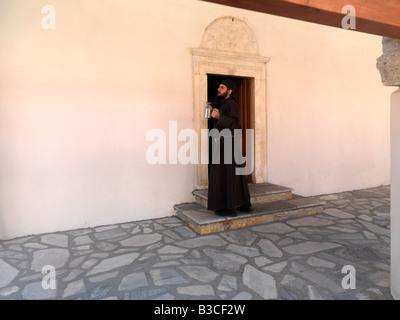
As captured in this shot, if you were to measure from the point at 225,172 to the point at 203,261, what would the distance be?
4.55 feet

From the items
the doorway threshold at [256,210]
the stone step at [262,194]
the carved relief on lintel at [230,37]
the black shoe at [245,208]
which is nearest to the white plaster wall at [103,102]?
the carved relief on lintel at [230,37]

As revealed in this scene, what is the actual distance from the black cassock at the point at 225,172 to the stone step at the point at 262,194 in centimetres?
46

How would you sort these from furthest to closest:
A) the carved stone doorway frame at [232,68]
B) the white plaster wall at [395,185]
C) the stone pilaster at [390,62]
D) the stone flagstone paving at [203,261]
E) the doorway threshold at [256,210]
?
the carved stone doorway frame at [232,68] → the doorway threshold at [256,210] → the stone flagstone paving at [203,261] → the white plaster wall at [395,185] → the stone pilaster at [390,62]

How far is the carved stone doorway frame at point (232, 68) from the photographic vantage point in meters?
4.86

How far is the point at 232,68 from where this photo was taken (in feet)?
16.6

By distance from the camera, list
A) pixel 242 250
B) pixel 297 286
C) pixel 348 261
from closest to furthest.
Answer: pixel 297 286 → pixel 348 261 → pixel 242 250

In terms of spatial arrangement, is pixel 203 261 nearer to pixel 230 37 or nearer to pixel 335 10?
pixel 335 10

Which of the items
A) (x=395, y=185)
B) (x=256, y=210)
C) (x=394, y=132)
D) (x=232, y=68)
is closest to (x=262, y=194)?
(x=256, y=210)

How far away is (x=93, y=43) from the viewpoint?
4172 mm

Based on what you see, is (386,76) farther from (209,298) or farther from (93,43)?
(93,43)

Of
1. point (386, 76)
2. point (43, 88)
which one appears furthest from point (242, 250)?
point (43, 88)

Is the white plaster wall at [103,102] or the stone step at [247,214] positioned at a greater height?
the white plaster wall at [103,102]

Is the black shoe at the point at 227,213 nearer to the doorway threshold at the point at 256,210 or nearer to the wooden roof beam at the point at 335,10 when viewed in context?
the doorway threshold at the point at 256,210
